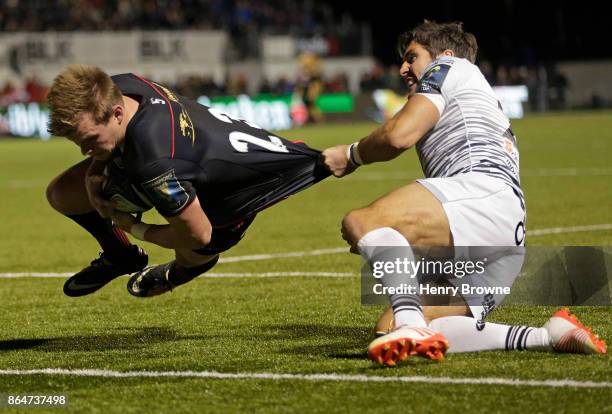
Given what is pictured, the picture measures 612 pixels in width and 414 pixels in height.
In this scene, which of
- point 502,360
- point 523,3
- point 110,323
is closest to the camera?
point 502,360

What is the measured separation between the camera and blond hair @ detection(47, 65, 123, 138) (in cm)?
533

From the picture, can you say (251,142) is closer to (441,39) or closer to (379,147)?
(379,147)

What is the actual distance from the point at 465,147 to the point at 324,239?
18.3ft

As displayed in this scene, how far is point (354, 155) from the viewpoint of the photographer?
18.8 ft

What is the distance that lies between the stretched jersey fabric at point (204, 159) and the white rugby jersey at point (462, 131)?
2.36 ft

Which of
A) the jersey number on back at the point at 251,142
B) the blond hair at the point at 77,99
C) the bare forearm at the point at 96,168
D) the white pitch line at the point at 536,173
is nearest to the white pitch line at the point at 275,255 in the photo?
the jersey number on back at the point at 251,142

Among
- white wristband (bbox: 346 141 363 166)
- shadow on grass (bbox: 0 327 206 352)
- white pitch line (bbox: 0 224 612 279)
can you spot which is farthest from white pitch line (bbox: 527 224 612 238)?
white wristband (bbox: 346 141 363 166)

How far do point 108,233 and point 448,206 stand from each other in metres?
2.40

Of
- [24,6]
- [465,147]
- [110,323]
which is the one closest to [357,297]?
[110,323]

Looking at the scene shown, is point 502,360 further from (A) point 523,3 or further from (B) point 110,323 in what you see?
(A) point 523,3

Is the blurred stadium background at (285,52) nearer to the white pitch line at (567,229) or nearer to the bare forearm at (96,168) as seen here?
the white pitch line at (567,229)

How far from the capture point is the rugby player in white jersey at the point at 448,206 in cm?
535

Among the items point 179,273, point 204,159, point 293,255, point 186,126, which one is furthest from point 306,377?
point 293,255

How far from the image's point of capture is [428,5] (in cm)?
4803
